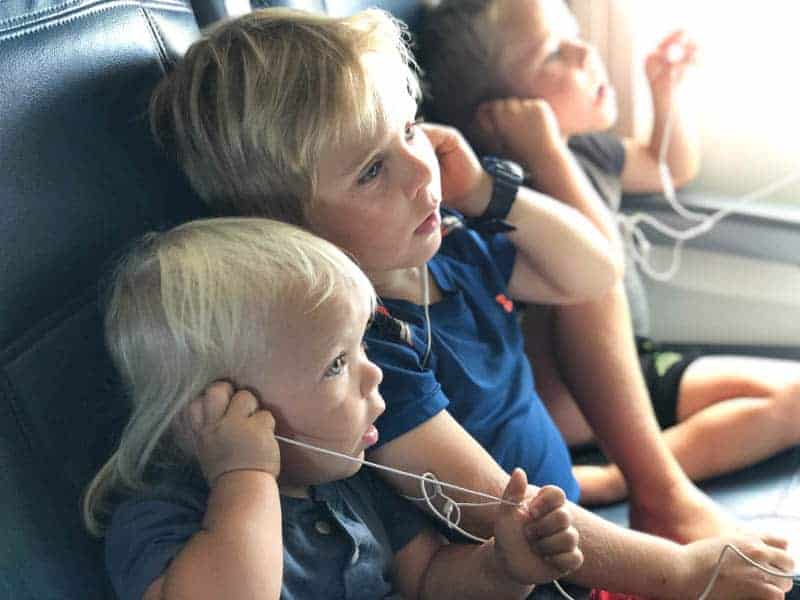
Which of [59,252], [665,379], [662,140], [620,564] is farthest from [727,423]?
[59,252]

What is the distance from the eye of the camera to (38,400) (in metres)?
0.83

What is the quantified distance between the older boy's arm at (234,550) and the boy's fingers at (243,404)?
5cm

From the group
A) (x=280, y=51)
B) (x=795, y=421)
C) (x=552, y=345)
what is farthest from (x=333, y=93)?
(x=795, y=421)

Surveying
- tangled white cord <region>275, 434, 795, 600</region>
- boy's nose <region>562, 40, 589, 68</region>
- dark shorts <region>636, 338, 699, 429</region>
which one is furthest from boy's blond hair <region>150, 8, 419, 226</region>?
dark shorts <region>636, 338, 699, 429</region>

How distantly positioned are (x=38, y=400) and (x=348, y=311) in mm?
262

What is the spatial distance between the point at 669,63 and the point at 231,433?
41.3 inches

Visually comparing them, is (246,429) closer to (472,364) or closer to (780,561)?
(472,364)

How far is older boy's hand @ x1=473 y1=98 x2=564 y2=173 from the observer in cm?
133

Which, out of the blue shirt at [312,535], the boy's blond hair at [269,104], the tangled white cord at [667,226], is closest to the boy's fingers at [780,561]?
the blue shirt at [312,535]

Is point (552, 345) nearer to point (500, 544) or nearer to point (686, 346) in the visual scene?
point (686, 346)

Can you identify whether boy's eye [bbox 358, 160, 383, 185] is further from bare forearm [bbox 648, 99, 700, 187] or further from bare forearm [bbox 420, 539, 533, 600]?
bare forearm [bbox 648, 99, 700, 187]

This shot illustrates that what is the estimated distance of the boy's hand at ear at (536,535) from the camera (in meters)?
0.84

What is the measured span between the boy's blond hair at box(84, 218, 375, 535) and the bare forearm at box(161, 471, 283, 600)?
0.29 ft

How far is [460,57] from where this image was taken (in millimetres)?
1395
